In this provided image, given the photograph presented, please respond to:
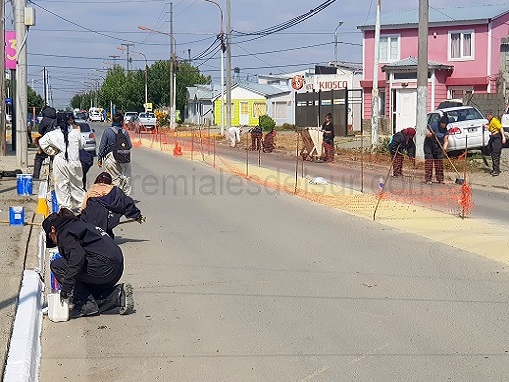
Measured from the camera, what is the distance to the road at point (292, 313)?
661 cm

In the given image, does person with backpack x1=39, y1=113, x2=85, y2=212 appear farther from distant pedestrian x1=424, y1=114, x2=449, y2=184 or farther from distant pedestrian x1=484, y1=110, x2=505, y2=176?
distant pedestrian x1=484, y1=110, x2=505, y2=176

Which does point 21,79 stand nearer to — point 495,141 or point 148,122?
point 495,141

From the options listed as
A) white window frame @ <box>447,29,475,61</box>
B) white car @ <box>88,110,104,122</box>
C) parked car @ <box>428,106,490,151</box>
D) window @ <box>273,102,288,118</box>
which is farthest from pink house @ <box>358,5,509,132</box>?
white car @ <box>88,110,104,122</box>

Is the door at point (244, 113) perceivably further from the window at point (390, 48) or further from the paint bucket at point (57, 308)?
the paint bucket at point (57, 308)

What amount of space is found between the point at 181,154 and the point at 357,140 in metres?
10.5

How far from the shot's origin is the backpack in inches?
615

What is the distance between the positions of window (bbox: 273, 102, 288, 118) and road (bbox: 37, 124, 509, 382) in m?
61.0

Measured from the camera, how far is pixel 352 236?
13258 mm

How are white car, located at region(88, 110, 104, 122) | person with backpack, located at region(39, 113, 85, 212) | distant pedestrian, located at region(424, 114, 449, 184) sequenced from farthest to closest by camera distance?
1. white car, located at region(88, 110, 104, 122)
2. distant pedestrian, located at region(424, 114, 449, 184)
3. person with backpack, located at region(39, 113, 85, 212)


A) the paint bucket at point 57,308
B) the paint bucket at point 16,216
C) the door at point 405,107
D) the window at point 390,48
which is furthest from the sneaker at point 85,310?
the window at point 390,48

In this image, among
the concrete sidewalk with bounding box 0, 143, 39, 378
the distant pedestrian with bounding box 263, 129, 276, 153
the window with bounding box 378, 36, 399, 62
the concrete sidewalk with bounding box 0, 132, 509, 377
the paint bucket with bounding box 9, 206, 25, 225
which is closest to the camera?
the concrete sidewalk with bounding box 0, 143, 39, 378

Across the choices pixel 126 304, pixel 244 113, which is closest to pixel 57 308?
pixel 126 304

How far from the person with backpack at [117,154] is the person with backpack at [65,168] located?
62.2 inches

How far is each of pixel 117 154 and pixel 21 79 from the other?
33.2 feet
